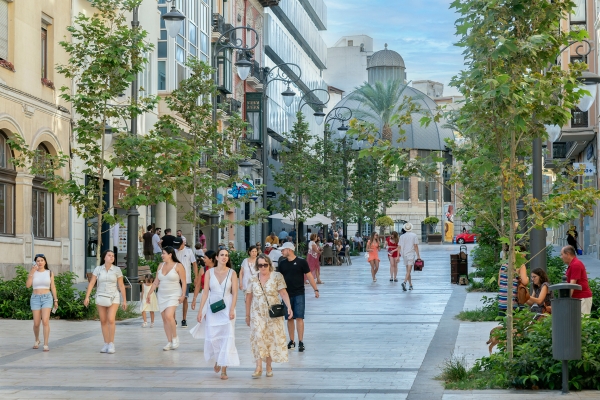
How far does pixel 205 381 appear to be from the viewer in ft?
39.3

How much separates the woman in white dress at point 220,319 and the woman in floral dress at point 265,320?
0.25 m

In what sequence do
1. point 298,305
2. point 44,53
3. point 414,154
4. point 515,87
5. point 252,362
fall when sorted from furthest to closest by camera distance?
point 414,154, point 44,53, point 298,305, point 252,362, point 515,87

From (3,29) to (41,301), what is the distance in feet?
42.7

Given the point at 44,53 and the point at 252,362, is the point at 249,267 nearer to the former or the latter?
the point at 252,362

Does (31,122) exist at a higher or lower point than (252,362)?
higher

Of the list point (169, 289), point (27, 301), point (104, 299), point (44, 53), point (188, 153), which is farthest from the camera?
point (44, 53)

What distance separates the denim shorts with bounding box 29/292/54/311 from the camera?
50.2 feet

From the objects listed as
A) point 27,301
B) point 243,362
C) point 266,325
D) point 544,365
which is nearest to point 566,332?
point 544,365

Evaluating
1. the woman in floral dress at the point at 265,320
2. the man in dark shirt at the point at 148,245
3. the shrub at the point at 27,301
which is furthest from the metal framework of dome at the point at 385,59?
the woman in floral dress at the point at 265,320

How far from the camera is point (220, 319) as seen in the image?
1258 centimetres

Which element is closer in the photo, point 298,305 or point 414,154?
point 298,305

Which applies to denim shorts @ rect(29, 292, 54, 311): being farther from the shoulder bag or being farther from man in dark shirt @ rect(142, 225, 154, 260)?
man in dark shirt @ rect(142, 225, 154, 260)

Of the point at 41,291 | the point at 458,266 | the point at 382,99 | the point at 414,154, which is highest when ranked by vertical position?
the point at 382,99

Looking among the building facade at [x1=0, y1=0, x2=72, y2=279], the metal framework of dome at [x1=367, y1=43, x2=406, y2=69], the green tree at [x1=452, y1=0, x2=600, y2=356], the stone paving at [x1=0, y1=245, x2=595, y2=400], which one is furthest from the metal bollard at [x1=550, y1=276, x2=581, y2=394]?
the metal framework of dome at [x1=367, y1=43, x2=406, y2=69]
